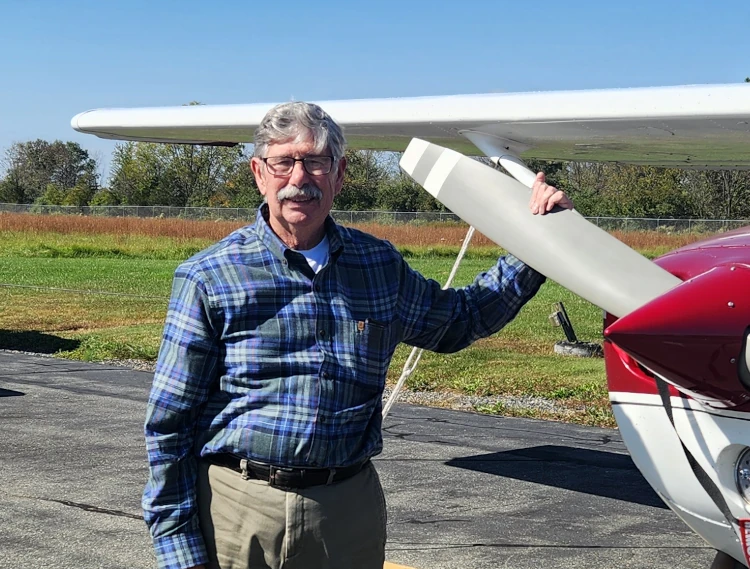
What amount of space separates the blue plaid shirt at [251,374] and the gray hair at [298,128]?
0.25 metres

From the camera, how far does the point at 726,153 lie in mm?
5250

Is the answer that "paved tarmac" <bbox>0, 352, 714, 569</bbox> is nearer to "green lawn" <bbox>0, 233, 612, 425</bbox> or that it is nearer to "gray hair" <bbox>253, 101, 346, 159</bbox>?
"green lawn" <bbox>0, 233, 612, 425</bbox>

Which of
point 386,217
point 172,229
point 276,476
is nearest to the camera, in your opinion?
point 276,476

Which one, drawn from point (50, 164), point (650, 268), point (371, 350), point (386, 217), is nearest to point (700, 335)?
point (650, 268)

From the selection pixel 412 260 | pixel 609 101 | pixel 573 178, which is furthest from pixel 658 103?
pixel 573 178

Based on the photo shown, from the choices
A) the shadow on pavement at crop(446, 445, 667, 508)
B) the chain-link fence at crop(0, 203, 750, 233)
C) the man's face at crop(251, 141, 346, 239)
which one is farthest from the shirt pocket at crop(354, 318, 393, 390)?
the chain-link fence at crop(0, 203, 750, 233)

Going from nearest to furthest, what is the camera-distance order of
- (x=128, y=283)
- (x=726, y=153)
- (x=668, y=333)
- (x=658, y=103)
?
(x=668, y=333) → (x=658, y=103) → (x=726, y=153) → (x=128, y=283)

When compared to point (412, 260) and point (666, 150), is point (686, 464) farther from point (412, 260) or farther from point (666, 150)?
point (412, 260)

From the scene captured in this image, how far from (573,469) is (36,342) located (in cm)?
867

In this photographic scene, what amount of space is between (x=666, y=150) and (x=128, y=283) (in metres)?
19.7

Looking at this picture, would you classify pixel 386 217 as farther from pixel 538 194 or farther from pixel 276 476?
pixel 276 476

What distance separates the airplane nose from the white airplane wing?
1211 millimetres

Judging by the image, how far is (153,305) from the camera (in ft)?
61.8

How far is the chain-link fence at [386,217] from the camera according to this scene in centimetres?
3581
